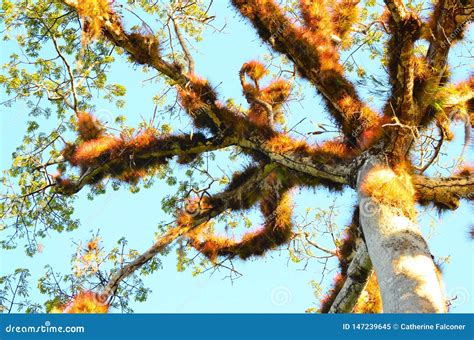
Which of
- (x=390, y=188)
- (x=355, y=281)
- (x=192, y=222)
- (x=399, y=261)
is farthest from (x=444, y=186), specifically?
(x=192, y=222)

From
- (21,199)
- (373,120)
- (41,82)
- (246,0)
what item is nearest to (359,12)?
(246,0)

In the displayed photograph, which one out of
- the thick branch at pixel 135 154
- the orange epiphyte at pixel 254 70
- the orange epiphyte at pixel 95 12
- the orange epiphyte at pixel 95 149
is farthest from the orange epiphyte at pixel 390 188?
the orange epiphyte at pixel 95 12

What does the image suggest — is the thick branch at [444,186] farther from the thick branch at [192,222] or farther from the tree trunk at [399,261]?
the thick branch at [192,222]

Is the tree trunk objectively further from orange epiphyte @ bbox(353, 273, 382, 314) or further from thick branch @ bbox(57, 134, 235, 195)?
thick branch @ bbox(57, 134, 235, 195)

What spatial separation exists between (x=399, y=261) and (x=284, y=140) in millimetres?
3153

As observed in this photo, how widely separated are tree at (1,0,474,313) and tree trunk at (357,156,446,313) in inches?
0.5

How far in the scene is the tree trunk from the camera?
16.8 feet

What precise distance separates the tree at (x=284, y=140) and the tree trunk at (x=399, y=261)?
1 cm

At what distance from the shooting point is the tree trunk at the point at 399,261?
5133 millimetres

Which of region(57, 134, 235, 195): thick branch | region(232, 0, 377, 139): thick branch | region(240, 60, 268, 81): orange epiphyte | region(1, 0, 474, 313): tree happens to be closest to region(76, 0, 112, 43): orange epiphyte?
region(1, 0, 474, 313): tree

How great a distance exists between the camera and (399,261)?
220 inches

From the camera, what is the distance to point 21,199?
32.4ft

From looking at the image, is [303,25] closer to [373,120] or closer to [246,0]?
[246,0]

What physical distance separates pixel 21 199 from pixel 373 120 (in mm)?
5827
